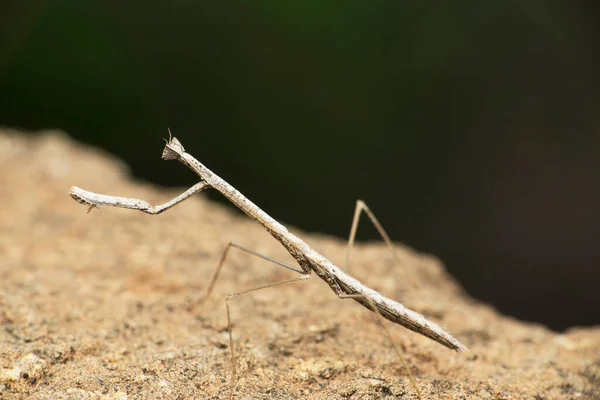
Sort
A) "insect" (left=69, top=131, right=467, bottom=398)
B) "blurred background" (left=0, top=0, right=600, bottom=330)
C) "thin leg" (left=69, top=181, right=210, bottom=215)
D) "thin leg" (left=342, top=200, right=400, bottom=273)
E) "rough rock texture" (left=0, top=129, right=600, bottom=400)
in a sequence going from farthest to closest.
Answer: "blurred background" (left=0, top=0, right=600, bottom=330) < "thin leg" (left=342, top=200, right=400, bottom=273) < "insect" (left=69, top=131, right=467, bottom=398) < "rough rock texture" (left=0, top=129, right=600, bottom=400) < "thin leg" (left=69, top=181, right=210, bottom=215)

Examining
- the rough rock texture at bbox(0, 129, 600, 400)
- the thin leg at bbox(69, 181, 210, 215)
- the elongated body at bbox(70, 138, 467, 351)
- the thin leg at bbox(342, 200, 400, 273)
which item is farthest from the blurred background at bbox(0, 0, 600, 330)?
the thin leg at bbox(69, 181, 210, 215)

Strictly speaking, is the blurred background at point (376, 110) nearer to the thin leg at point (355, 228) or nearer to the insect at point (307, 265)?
the thin leg at point (355, 228)

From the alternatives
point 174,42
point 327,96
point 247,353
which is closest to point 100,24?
point 174,42

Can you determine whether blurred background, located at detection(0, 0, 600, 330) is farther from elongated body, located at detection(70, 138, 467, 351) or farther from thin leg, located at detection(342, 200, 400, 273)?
elongated body, located at detection(70, 138, 467, 351)

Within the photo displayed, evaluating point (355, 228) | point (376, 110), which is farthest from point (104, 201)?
point (376, 110)

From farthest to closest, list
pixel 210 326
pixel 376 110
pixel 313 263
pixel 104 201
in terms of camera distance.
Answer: pixel 376 110, pixel 210 326, pixel 313 263, pixel 104 201

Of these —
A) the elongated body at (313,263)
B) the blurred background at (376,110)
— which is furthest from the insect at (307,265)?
the blurred background at (376,110)

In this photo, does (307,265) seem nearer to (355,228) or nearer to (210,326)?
(355,228)
